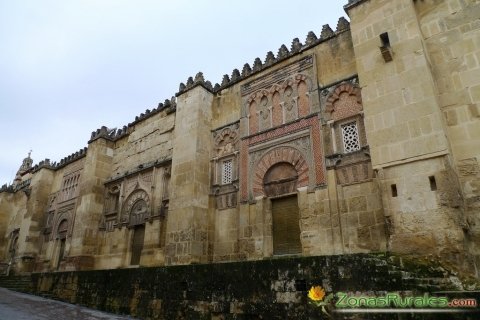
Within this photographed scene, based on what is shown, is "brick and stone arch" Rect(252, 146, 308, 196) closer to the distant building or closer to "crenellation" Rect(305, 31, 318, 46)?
the distant building

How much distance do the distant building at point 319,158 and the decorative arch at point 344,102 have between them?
3 centimetres

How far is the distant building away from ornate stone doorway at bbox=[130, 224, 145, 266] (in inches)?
1.4

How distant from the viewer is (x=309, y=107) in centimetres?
869

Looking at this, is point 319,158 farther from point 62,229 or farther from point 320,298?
point 62,229

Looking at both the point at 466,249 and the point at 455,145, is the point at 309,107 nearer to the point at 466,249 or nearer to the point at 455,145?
the point at 455,145

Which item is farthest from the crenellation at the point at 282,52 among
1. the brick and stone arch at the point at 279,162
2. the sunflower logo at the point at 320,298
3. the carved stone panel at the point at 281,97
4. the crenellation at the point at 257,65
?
the sunflower logo at the point at 320,298

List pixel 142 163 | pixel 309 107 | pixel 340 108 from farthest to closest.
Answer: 1. pixel 142 163
2. pixel 309 107
3. pixel 340 108

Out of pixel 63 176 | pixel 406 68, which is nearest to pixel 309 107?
pixel 406 68

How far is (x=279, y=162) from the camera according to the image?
8.83m

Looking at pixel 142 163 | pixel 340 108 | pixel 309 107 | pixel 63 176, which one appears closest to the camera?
pixel 340 108

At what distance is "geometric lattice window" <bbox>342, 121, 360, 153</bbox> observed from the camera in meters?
7.62

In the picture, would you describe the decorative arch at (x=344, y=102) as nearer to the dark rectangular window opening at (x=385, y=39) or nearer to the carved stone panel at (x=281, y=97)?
the carved stone panel at (x=281, y=97)

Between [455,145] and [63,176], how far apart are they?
17.3 meters

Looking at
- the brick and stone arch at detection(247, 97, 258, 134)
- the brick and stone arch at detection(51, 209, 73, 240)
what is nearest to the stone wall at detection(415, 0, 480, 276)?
the brick and stone arch at detection(247, 97, 258, 134)
